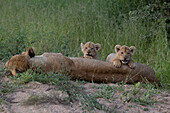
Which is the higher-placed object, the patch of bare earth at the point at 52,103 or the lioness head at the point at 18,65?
the lioness head at the point at 18,65

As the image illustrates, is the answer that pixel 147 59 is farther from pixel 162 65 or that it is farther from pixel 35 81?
pixel 35 81

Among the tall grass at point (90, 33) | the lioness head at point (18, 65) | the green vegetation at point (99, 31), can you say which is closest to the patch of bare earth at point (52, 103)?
the lioness head at point (18, 65)

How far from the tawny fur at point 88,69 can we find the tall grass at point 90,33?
2.98 feet

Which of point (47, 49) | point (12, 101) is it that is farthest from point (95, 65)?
point (47, 49)

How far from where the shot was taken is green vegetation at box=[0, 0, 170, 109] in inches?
289

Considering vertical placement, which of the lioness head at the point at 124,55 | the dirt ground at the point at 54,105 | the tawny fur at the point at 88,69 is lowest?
the dirt ground at the point at 54,105

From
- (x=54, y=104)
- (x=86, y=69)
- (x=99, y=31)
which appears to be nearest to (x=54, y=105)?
(x=54, y=104)

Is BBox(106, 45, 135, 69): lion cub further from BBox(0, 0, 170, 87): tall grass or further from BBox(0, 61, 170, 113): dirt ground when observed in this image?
BBox(0, 0, 170, 87): tall grass

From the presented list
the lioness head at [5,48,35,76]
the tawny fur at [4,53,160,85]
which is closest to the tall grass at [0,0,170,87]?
the tawny fur at [4,53,160,85]

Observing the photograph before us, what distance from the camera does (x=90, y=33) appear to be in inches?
353

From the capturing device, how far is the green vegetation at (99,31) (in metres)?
7.33

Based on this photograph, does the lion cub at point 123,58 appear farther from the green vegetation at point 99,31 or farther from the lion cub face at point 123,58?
the green vegetation at point 99,31

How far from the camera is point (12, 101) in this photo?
3820 millimetres

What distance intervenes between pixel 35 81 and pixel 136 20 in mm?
4912
